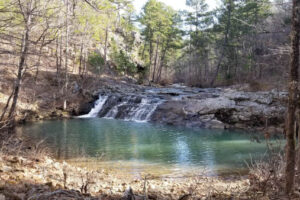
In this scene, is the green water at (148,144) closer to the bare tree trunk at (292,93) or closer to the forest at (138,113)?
the forest at (138,113)

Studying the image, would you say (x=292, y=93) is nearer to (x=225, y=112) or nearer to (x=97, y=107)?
(x=225, y=112)

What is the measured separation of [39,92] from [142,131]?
1007 cm

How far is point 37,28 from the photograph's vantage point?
784cm

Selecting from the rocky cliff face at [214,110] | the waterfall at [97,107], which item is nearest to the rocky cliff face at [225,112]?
the rocky cliff face at [214,110]

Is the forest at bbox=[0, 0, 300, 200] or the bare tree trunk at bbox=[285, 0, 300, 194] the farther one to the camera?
the forest at bbox=[0, 0, 300, 200]

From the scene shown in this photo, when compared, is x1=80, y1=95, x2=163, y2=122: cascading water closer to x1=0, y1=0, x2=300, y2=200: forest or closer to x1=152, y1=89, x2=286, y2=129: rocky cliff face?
x1=0, y1=0, x2=300, y2=200: forest

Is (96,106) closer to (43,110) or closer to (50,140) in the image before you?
(43,110)

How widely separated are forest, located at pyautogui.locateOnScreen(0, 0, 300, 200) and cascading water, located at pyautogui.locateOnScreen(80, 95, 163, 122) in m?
0.09

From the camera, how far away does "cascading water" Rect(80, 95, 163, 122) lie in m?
20.0

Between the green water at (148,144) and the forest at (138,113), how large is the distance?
0.06m

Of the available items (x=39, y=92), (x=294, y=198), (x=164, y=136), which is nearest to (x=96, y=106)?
(x=39, y=92)

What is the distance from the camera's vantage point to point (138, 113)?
20156mm

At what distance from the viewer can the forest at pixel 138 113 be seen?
13.9ft

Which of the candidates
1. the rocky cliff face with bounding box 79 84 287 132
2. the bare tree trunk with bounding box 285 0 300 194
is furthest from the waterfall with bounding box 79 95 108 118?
the bare tree trunk with bounding box 285 0 300 194
